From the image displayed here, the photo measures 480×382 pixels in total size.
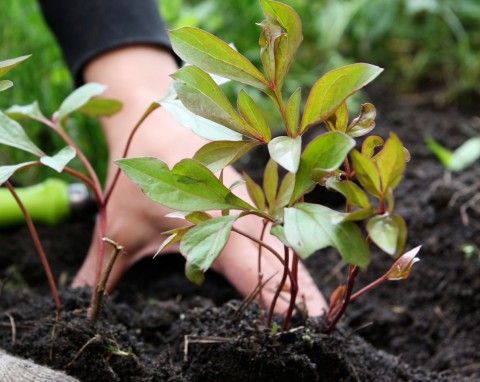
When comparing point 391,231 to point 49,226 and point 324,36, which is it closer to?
point 49,226

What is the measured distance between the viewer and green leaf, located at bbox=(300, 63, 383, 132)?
66cm

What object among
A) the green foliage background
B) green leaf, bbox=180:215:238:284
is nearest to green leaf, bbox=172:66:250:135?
green leaf, bbox=180:215:238:284

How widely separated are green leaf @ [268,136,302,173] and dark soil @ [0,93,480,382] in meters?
0.30

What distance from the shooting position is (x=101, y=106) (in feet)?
3.43

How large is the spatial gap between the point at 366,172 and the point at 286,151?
0.08 m

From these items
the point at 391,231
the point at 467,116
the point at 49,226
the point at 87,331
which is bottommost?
the point at 467,116

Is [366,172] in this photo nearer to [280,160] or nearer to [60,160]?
[280,160]

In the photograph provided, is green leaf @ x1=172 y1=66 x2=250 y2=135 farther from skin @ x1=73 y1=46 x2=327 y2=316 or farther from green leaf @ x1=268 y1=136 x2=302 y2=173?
skin @ x1=73 y1=46 x2=327 y2=316

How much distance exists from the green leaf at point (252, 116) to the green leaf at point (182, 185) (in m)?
0.07

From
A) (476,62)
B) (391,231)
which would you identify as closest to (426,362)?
(391,231)

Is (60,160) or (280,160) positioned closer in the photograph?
(280,160)

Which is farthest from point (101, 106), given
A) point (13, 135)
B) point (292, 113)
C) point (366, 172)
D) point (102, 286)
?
point (366, 172)

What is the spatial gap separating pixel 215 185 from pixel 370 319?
2.15ft

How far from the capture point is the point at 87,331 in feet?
2.90
